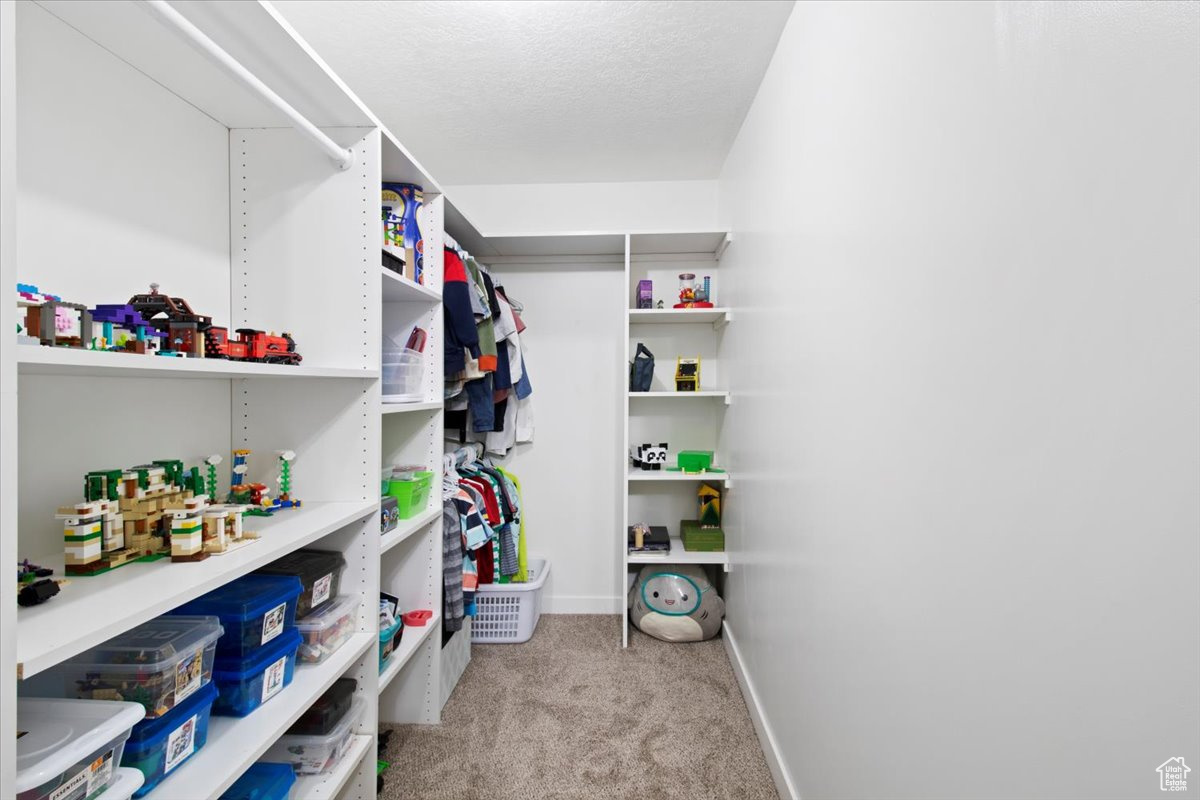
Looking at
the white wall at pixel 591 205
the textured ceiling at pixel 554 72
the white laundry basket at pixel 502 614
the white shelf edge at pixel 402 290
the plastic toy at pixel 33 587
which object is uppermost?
the textured ceiling at pixel 554 72

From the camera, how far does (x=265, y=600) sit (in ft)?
3.78

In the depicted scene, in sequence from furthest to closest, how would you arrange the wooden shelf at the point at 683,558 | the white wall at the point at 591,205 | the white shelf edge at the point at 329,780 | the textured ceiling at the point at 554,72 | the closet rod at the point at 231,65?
the white wall at the point at 591,205 < the wooden shelf at the point at 683,558 < the textured ceiling at the point at 554,72 < the white shelf edge at the point at 329,780 < the closet rod at the point at 231,65

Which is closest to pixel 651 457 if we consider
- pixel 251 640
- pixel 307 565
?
pixel 307 565

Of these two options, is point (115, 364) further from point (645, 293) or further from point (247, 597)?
point (645, 293)

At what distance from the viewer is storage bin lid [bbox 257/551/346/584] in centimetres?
134

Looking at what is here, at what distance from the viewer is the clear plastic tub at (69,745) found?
66 centimetres

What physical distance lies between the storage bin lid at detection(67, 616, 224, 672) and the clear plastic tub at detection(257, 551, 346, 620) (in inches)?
10.4

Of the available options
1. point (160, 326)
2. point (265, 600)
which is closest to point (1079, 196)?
point (160, 326)

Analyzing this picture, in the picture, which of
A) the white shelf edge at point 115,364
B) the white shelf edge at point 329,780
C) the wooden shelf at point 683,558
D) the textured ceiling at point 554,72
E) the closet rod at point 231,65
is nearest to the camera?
the white shelf edge at point 115,364

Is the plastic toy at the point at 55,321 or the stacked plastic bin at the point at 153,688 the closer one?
the plastic toy at the point at 55,321

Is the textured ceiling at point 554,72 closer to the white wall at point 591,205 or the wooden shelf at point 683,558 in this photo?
the white wall at point 591,205

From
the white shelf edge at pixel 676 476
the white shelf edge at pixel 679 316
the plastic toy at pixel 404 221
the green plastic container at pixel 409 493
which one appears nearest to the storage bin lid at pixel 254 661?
the green plastic container at pixel 409 493

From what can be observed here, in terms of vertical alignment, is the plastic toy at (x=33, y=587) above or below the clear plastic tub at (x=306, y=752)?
above

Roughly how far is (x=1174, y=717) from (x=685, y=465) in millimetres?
2372
